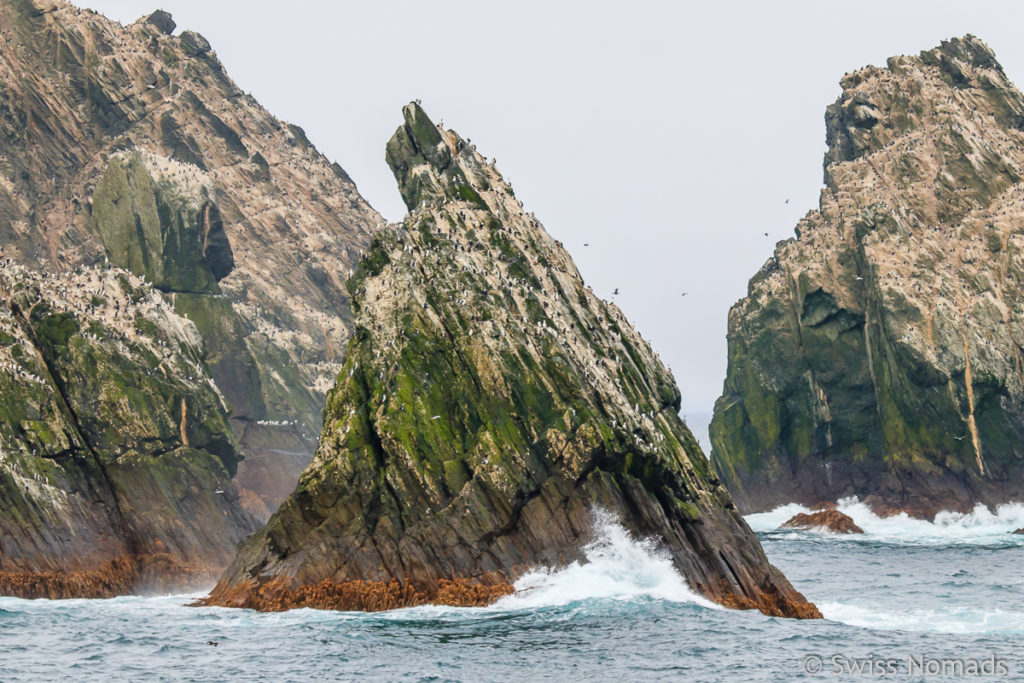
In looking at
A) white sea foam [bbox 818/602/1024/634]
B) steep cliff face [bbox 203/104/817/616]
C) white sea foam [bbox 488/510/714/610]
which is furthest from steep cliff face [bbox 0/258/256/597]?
white sea foam [bbox 818/602/1024/634]

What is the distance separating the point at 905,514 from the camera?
103 m

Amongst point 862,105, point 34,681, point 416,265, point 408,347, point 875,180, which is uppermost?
point 862,105

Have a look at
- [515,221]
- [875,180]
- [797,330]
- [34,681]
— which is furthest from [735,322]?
[34,681]

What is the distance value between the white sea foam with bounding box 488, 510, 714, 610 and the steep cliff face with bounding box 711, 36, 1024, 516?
2247 inches

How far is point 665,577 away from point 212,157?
355 feet

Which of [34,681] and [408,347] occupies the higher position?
[408,347]

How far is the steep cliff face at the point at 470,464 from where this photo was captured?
5053 cm

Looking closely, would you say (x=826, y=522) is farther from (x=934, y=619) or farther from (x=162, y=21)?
(x=162, y=21)

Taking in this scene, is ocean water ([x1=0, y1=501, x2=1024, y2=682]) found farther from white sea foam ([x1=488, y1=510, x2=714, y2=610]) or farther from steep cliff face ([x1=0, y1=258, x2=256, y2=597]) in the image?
steep cliff face ([x1=0, y1=258, x2=256, y2=597])

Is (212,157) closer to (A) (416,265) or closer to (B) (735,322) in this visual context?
(B) (735,322)

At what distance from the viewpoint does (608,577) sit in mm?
51156

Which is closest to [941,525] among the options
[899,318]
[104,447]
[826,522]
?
[826,522]

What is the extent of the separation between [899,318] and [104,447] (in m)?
67.3

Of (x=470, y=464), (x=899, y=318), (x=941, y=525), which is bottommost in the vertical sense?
(x=941, y=525)
